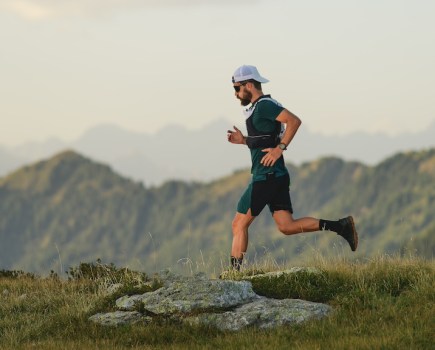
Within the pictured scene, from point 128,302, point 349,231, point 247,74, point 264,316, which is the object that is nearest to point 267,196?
point 349,231

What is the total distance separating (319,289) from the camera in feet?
33.9

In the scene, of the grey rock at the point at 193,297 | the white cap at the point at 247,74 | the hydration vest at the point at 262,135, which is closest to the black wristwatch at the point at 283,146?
the hydration vest at the point at 262,135

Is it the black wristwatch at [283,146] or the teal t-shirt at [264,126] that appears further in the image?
the teal t-shirt at [264,126]

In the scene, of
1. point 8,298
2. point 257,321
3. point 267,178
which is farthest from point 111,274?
point 257,321

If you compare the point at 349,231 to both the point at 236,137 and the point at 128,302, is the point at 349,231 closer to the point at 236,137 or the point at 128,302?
the point at 236,137

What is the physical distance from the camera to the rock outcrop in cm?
933

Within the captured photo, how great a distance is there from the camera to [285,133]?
11.0 m

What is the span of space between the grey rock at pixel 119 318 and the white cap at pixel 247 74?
12.6ft

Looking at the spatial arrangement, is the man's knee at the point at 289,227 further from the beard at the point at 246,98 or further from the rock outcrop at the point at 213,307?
the beard at the point at 246,98

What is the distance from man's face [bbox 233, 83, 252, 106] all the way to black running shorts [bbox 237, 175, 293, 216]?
4.02 ft

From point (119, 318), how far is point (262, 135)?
136 inches

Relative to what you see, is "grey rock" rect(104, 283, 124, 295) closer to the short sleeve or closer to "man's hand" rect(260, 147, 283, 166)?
"man's hand" rect(260, 147, 283, 166)

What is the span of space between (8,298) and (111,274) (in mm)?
2030

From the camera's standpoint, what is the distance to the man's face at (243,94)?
447 inches
